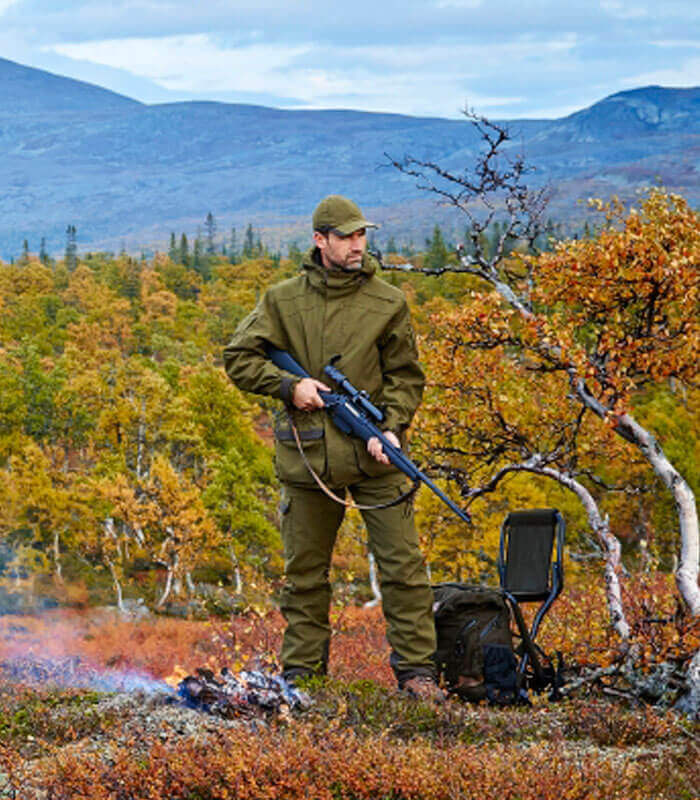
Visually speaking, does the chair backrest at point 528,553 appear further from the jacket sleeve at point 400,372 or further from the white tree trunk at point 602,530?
the jacket sleeve at point 400,372

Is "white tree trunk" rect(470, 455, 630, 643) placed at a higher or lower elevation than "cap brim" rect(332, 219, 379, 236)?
lower

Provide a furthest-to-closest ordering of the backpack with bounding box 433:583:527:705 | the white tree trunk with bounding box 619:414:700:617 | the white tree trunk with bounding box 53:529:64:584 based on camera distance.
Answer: the white tree trunk with bounding box 53:529:64:584 < the white tree trunk with bounding box 619:414:700:617 < the backpack with bounding box 433:583:527:705

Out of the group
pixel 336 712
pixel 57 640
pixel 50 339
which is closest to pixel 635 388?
pixel 336 712

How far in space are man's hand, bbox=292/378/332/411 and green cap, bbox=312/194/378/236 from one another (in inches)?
37.5

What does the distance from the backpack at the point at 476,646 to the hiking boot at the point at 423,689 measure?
17 cm

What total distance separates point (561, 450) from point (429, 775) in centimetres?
509

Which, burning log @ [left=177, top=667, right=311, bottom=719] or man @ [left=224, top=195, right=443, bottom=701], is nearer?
burning log @ [left=177, top=667, right=311, bottom=719]

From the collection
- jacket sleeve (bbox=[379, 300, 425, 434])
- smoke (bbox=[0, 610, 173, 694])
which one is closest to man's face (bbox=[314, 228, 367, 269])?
jacket sleeve (bbox=[379, 300, 425, 434])

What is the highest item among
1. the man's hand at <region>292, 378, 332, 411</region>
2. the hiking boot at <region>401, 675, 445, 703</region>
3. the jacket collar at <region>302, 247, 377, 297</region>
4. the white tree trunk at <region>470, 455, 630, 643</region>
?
the jacket collar at <region>302, 247, 377, 297</region>

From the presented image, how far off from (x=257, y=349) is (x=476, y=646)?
8.04 feet

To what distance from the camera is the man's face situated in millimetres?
6641

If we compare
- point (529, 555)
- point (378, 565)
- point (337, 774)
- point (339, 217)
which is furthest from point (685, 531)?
point (337, 774)

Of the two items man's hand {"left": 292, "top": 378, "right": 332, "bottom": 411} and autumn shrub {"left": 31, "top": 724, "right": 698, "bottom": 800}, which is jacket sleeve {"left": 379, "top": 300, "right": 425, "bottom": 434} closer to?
man's hand {"left": 292, "top": 378, "right": 332, "bottom": 411}

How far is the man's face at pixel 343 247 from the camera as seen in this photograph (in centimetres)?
664
